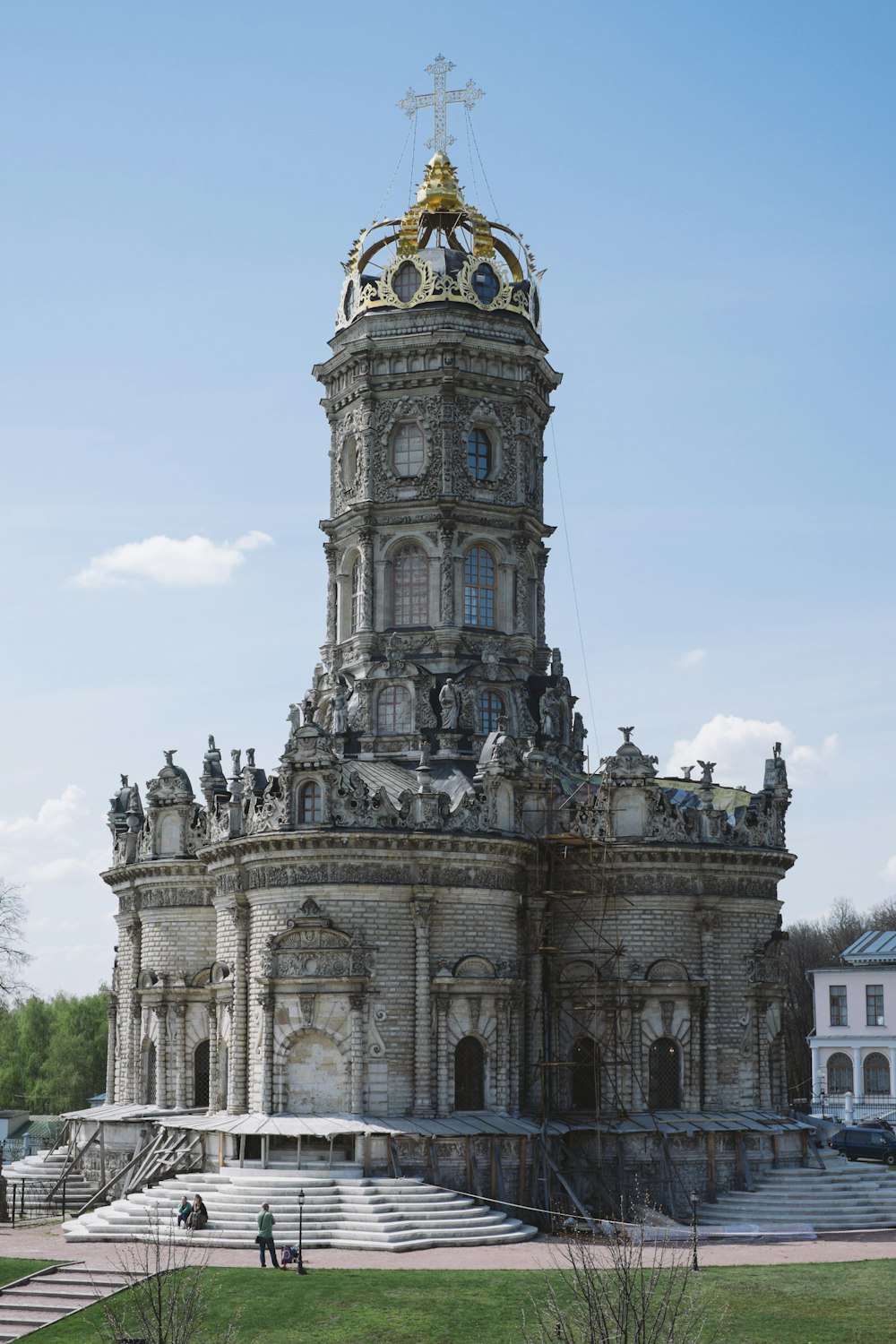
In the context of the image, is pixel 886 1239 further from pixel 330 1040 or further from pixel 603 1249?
pixel 330 1040

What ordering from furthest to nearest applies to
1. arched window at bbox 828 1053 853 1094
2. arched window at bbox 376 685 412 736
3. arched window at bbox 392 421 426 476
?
arched window at bbox 828 1053 853 1094 → arched window at bbox 392 421 426 476 → arched window at bbox 376 685 412 736

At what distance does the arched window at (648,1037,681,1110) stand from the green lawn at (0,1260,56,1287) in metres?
19.7

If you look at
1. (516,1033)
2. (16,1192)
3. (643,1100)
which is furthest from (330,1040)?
(16,1192)

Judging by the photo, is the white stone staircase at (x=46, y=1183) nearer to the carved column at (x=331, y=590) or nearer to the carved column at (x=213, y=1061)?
the carved column at (x=213, y=1061)

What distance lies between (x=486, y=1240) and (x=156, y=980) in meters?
19.0

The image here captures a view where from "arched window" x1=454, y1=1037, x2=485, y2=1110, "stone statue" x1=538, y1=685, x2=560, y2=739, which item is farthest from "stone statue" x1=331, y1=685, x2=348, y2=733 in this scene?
"arched window" x1=454, y1=1037, x2=485, y2=1110

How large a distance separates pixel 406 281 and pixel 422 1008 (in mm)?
24926

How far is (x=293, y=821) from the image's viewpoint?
2028 inches

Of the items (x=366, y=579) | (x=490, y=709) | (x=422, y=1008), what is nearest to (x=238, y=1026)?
(x=422, y=1008)

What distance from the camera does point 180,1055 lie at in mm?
59188

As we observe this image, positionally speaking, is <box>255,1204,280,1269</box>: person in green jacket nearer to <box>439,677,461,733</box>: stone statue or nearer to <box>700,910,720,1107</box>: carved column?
<box>700,910,720,1107</box>: carved column

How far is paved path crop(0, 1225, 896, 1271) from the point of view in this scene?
137 feet

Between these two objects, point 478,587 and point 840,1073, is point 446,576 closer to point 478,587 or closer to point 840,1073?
point 478,587

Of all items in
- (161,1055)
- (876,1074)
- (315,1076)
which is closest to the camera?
(315,1076)
